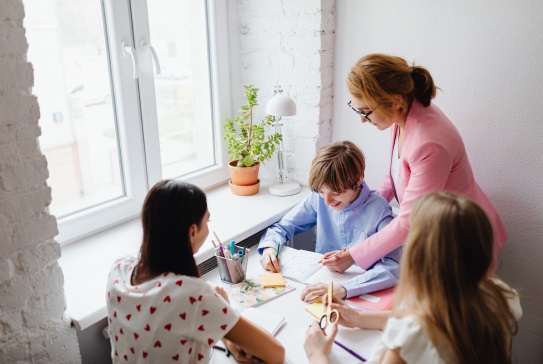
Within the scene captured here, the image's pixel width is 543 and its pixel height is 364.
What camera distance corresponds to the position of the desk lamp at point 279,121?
6.47 feet

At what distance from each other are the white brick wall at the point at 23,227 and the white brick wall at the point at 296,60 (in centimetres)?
128

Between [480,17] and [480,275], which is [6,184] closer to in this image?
[480,275]

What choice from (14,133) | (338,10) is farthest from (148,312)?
(338,10)

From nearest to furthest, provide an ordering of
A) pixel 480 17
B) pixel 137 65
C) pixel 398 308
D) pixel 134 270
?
pixel 398 308
pixel 134 270
pixel 480 17
pixel 137 65

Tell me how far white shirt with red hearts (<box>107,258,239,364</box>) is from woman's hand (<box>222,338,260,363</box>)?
120mm

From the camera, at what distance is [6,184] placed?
108cm

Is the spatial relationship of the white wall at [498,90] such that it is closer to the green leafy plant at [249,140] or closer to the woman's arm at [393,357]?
the green leafy plant at [249,140]

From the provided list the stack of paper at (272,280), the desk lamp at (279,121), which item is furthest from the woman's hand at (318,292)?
the desk lamp at (279,121)

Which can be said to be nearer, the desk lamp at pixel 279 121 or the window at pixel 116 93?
the window at pixel 116 93

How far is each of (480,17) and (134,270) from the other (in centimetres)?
149

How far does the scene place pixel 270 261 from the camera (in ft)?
5.32

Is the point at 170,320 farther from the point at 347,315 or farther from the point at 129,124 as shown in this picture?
the point at 129,124

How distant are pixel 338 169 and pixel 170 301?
2.62 ft

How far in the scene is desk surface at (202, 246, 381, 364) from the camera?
121cm
